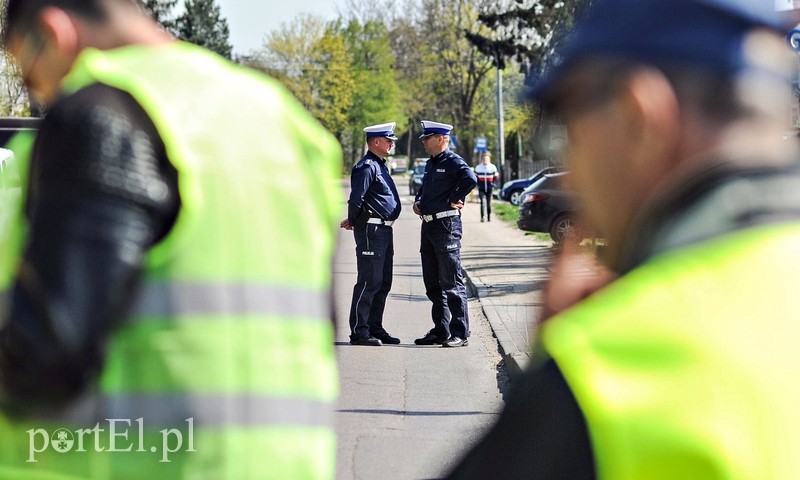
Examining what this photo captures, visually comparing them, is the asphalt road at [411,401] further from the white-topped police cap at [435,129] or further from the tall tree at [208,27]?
the tall tree at [208,27]

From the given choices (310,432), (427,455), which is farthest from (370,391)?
(310,432)

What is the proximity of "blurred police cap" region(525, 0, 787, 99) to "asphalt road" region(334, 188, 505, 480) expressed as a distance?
3233 millimetres

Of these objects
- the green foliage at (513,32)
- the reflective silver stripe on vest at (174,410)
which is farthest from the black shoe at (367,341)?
the green foliage at (513,32)

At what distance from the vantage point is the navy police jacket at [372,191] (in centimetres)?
1005

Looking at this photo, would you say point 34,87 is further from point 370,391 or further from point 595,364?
point 370,391

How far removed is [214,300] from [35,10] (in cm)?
60

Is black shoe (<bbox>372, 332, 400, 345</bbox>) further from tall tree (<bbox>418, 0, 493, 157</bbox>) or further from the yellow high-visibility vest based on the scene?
tall tree (<bbox>418, 0, 493, 157</bbox>)

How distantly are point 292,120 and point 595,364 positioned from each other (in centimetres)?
100

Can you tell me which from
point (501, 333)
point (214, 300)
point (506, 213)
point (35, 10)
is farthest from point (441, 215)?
point (506, 213)

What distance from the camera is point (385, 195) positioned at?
10195mm

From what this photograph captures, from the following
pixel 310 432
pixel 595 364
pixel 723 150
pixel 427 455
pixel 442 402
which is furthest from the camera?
pixel 442 402

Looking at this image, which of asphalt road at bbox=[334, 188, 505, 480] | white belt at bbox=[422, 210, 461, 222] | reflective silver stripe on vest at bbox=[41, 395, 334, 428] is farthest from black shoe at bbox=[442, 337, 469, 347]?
reflective silver stripe on vest at bbox=[41, 395, 334, 428]

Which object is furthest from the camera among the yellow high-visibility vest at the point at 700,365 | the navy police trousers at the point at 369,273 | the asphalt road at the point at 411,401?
the navy police trousers at the point at 369,273

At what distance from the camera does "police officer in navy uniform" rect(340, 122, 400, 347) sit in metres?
10.1
